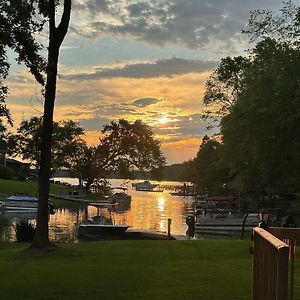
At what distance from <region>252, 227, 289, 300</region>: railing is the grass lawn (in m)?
3.97

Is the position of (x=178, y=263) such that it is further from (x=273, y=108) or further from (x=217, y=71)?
(x=217, y=71)

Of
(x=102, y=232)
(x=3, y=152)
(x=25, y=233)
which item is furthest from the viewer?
(x=3, y=152)

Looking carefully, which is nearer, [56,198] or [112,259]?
[112,259]

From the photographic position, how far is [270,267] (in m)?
5.12

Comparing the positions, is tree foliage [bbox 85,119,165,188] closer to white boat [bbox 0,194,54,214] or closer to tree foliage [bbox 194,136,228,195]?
tree foliage [bbox 194,136,228,195]

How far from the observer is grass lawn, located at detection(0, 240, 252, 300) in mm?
10453

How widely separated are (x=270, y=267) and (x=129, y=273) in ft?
27.3

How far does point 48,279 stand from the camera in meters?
12.2

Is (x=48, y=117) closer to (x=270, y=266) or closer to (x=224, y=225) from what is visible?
(x=270, y=266)

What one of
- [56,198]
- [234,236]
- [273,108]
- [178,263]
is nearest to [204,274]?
[178,263]

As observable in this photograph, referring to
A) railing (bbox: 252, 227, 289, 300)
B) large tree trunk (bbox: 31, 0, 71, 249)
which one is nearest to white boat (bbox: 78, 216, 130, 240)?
large tree trunk (bbox: 31, 0, 71, 249)

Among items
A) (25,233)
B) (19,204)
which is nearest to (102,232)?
(25,233)

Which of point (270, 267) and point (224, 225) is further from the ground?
point (270, 267)

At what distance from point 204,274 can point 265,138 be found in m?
14.5
